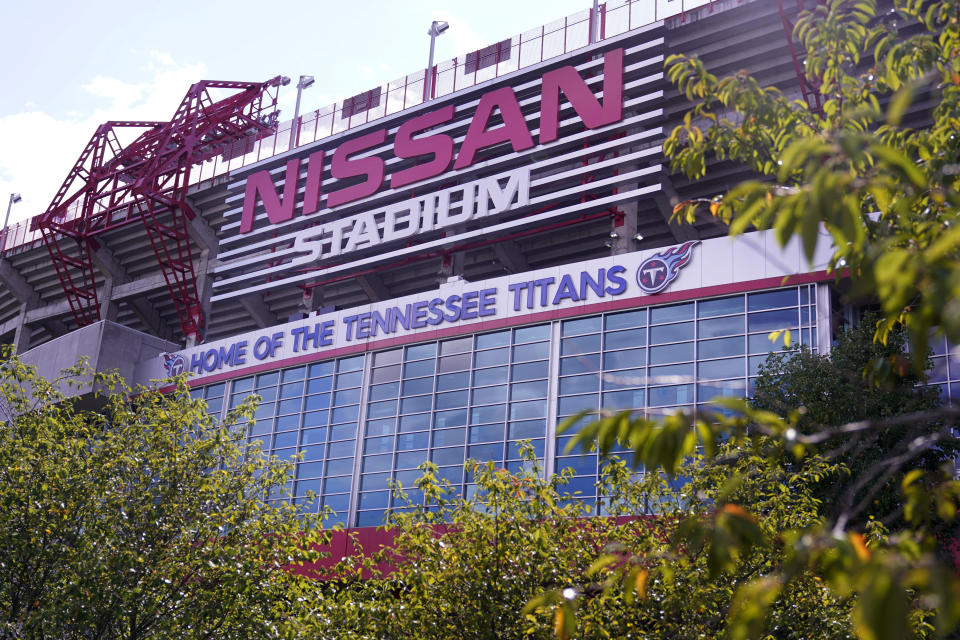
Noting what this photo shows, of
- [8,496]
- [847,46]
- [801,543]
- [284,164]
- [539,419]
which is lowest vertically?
[801,543]

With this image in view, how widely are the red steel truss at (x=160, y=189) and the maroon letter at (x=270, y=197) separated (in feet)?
12.0

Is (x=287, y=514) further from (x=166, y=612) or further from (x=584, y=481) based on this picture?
(x=584, y=481)

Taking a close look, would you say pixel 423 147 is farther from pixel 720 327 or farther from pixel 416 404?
pixel 720 327

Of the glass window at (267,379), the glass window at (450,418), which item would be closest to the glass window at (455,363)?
the glass window at (450,418)

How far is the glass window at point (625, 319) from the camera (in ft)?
108

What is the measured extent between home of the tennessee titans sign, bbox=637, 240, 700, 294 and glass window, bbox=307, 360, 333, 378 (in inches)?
553

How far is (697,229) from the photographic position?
43.7 meters

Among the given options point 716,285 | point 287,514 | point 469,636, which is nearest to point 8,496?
point 287,514

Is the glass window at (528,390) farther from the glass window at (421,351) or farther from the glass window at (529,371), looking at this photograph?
the glass window at (421,351)

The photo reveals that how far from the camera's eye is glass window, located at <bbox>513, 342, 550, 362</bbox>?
113 feet

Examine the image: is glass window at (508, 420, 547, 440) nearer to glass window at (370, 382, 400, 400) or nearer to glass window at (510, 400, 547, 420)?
glass window at (510, 400, 547, 420)

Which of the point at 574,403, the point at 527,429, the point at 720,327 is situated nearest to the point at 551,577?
the point at 720,327

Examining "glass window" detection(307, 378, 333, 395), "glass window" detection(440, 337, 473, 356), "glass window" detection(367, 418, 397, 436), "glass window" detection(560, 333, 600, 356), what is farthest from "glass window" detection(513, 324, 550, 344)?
"glass window" detection(307, 378, 333, 395)

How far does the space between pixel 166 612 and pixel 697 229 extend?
32788 millimetres
